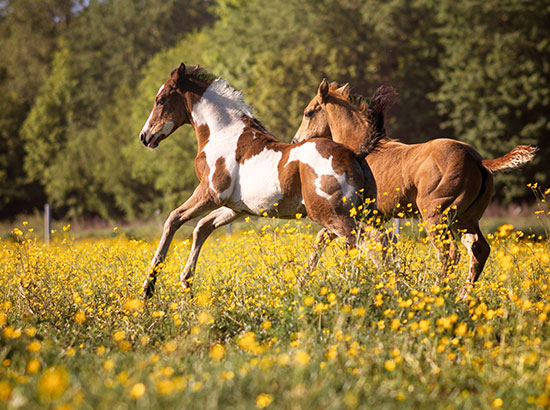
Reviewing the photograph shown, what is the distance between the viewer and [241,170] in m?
6.17

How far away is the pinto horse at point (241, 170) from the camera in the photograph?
5672mm

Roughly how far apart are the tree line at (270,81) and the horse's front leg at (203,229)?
16.6 m

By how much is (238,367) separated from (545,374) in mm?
1780

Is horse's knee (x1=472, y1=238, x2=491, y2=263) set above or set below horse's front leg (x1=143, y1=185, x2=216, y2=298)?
below

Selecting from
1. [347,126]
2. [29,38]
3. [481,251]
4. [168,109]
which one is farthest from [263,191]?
[29,38]

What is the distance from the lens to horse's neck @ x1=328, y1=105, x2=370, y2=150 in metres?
7.88

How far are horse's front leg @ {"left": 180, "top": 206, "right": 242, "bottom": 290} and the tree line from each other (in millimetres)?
16560

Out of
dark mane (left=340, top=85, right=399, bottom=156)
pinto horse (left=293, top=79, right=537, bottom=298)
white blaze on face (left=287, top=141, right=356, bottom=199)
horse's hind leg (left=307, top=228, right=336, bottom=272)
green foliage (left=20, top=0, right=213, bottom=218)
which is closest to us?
horse's hind leg (left=307, top=228, right=336, bottom=272)

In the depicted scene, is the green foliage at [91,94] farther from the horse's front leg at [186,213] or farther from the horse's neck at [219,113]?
the horse's front leg at [186,213]

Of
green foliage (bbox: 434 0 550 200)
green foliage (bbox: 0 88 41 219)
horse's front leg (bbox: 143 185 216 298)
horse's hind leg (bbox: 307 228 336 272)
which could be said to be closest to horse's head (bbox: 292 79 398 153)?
horse's hind leg (bbox: 307 228 336 272)

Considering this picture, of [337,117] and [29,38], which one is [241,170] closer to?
[337,117]

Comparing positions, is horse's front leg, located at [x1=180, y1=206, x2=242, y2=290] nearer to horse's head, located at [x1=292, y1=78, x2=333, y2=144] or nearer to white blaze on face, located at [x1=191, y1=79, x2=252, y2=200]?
white blaze on face, located at [x1=191, y1=79, x2=252, y2=200]

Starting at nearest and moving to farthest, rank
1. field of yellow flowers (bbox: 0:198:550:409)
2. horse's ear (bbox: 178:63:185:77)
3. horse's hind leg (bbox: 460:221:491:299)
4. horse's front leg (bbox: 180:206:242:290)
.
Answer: field of yellow flowers (bbox: 0:198:550:409)
horse's front leg (bbox: 180:206:242:290)
horse's hind leg (bbox: 460:221:491:299)
horse's ear (bbox: 178:63:185:77)

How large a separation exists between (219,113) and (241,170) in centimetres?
86
